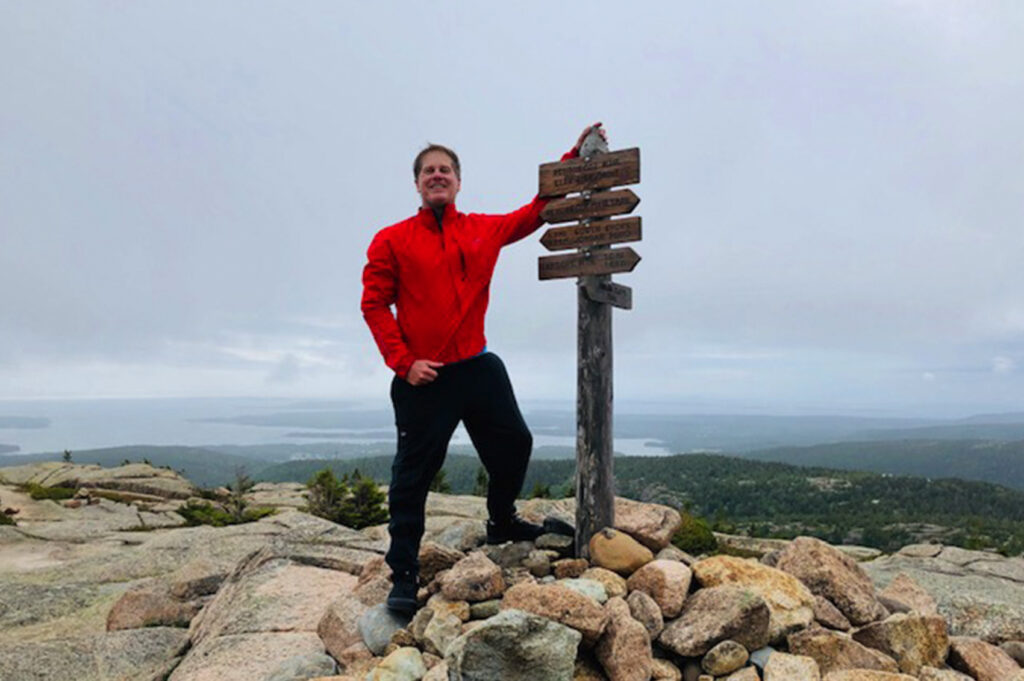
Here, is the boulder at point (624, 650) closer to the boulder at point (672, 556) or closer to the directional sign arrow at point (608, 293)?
the boulder at point (672, 556)

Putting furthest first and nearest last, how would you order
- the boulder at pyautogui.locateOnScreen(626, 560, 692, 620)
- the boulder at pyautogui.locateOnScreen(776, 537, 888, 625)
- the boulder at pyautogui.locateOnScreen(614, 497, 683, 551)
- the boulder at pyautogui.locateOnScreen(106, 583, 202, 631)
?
the boulder at pyautogui.locateOnScreen(106, 583, 202, 631), the boulder at pyautogui.locateOnScreen(614, 497, 683, 551), the boulder at pyautogui.locateOnScreen(776, 537, 888, 625), the boulder at pyautogui.locateOnScreen(626, 560, 692, 620)

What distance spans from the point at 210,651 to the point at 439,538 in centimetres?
281

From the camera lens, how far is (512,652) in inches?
171

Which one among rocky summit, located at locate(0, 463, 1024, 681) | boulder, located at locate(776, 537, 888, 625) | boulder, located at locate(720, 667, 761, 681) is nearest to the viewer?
boulder, located at locate(720, 667, 761, 681)

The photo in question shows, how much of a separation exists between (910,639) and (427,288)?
18.1 ft

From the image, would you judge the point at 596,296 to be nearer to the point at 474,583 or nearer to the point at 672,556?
the point at 672,556

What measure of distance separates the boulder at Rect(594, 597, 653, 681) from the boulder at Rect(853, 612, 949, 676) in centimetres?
228

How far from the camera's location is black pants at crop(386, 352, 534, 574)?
6027 mm

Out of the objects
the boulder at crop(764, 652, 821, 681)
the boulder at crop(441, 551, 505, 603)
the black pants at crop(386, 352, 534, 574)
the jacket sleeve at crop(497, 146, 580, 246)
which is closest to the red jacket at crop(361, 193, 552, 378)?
the black pants at crop(386, 352, 534, 574)

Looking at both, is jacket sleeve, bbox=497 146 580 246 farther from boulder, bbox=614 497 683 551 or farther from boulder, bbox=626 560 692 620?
boulder, bbox=626 560 692 620

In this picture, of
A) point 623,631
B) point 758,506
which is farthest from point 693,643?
point 758,506

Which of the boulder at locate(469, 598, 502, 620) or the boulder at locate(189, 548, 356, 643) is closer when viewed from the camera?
the boulder at locate(469, 598, 502, 620)

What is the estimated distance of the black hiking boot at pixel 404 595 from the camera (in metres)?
6.05

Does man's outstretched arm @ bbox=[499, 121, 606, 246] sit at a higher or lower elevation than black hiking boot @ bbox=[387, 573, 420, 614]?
higher
